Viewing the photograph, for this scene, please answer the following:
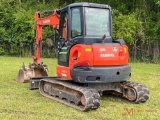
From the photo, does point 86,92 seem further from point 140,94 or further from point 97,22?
point 97,22

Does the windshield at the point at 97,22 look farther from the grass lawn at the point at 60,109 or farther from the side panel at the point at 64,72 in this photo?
the grass lawn at the point at 60,109

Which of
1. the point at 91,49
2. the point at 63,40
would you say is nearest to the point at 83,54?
the point at 91,49

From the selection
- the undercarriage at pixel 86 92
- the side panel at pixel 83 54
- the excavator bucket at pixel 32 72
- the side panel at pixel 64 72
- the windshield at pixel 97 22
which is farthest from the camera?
the excavator bucket at pixel 32 72

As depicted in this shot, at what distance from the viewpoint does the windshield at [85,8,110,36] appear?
6.49 meters

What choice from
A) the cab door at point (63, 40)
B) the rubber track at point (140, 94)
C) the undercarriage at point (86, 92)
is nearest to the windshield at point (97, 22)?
the cab door at point (63, 40)

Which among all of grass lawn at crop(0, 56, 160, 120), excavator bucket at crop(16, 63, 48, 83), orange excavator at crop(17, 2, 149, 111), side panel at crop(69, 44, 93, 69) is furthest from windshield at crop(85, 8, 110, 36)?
excavator bucket at crop(16, 63, 48, 83)

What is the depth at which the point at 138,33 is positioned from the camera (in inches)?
774

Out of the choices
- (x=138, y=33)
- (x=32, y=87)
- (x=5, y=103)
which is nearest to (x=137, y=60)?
(x=138, y=33)

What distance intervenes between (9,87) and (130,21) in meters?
12.7

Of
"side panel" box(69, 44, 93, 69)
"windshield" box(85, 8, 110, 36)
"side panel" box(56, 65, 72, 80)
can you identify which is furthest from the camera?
"side panel" box(56, 65, 72, 80)

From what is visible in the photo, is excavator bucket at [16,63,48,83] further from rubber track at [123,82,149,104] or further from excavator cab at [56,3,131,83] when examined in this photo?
rubber track at [123,82,149,104]

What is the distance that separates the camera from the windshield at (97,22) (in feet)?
21.3

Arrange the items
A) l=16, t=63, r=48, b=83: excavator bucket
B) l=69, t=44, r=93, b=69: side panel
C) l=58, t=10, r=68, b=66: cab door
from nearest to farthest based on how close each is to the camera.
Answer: l=69, t=44, r=93, b=69: side panel
l=58, t=10, r=68, b=66: cab door
l=16, t=63, r=48, b=83: excavator bucket

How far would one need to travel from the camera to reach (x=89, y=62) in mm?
6234
